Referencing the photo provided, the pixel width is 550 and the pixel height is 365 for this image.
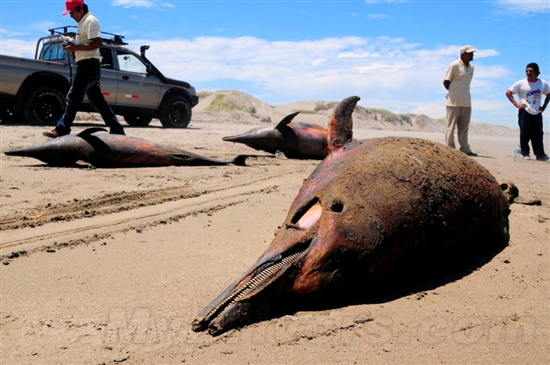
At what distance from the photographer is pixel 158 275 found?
3.16 meters

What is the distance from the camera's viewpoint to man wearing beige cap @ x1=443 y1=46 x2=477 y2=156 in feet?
33.9

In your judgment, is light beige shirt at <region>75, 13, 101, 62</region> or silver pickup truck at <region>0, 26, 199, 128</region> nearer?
light beige shirt at <region>75, 13, 101, 62</region>

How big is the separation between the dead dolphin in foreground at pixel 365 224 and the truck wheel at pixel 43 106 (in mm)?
9490

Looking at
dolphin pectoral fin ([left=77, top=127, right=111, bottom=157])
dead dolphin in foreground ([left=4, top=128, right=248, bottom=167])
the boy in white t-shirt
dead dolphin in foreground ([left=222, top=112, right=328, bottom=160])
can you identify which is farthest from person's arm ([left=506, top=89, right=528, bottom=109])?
dolphin pectoral fin ([left=77, top=127, right=111, bottom=157])

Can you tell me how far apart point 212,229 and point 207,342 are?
1874 millimetres

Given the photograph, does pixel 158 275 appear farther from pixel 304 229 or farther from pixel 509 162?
pixel 509 162

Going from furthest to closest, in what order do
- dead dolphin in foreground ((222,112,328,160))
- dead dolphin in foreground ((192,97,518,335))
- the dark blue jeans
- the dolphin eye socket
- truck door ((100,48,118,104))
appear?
1. truck door ((100,48,118,104))
2. dead dolphin in foreground ((222,112,328,160))
3. the dark blue jeans
4. the dolphin eye socket
5. dead dolphin in foreground ((192,97,518,335))

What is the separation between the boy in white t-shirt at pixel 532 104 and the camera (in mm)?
10641

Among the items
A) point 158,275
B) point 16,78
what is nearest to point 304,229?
point 158,275

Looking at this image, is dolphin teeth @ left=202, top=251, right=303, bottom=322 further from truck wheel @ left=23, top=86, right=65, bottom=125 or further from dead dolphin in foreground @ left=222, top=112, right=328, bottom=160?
truck wheel @ left=23, top=86, right=65, bottom=125

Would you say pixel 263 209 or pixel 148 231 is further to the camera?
pixel 263 209

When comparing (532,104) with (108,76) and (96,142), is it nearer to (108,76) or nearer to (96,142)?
(96,142)

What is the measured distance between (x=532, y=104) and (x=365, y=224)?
930 centimetres

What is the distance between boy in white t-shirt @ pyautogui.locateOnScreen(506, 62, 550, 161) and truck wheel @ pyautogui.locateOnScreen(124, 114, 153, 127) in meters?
8.82
